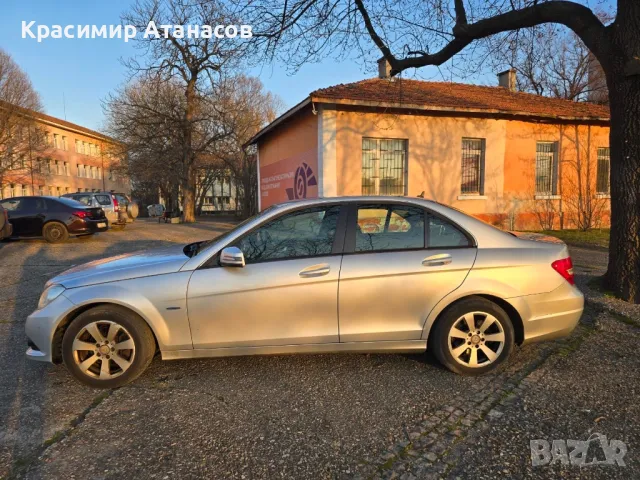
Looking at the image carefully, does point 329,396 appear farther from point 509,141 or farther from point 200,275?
point 509,141

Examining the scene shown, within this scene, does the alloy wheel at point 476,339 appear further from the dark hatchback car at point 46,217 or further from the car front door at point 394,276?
the dark hatchback car at point 46,217

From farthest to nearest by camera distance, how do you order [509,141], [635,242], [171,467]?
[509,141]
[635,242]
[171,467]

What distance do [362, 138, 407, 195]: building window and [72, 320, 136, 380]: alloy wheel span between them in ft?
33.8

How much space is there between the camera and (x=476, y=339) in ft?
11.2

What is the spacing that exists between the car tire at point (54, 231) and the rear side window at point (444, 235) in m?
12.3

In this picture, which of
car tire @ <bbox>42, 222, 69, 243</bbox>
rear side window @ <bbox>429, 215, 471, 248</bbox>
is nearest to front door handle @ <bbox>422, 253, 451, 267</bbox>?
rear side window @ <bbox>429, 215, 471, 248</bbox>

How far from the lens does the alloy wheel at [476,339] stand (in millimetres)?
3410

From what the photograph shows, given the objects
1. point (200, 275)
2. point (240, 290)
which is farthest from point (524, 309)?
point (200, 275)

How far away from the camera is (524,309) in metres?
3.44

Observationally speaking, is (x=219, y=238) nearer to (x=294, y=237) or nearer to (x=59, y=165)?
(x=294, y=237)

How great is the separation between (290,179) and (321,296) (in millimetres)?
12336

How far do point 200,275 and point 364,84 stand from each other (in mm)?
12615

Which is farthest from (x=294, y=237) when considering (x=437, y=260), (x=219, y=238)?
(x=437, y=260)

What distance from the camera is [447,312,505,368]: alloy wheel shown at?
134 inches
